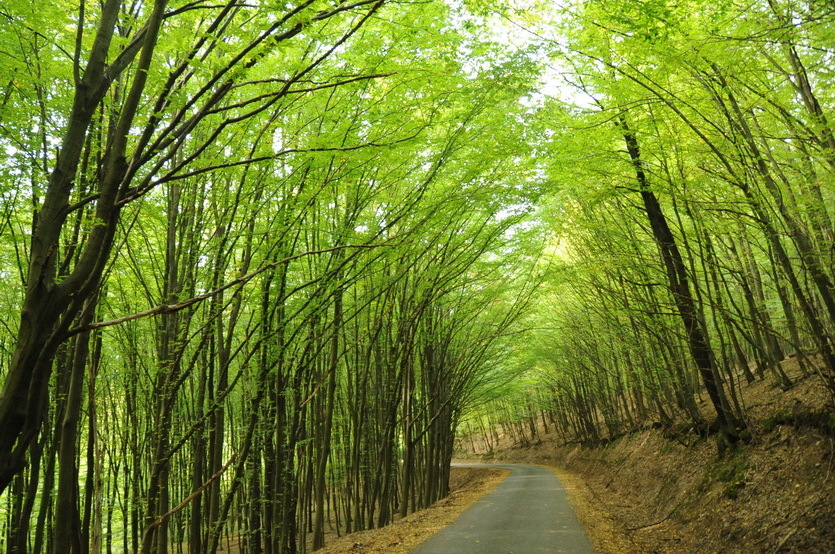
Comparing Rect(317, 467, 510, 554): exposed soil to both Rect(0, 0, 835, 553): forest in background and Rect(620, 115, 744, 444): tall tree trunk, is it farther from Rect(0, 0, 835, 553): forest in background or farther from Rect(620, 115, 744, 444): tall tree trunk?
Rect(620, 115, 744, 444): tall tree trunk

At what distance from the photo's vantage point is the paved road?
23.5ft

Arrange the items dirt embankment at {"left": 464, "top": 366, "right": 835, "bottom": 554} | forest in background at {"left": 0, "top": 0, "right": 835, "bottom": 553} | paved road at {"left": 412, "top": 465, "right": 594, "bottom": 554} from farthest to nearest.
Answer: paved road at {"left": 412, "top": 465, "right": 594, "bottom": 554}, dirt embankment at {"left": 464, "top": 366, "right": 835, "bottom": 554}, forest in background at {"left": 0, "top": 0, "right": 835, "bottom": 553}

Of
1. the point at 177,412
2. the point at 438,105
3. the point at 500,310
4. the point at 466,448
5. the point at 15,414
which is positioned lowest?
the point at 466,448

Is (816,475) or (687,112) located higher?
(687,112)

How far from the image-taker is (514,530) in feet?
28.1

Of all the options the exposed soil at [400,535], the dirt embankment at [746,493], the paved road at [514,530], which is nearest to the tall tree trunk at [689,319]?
the dirt embankment at [746,493]

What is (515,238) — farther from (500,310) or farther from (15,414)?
(15,414)

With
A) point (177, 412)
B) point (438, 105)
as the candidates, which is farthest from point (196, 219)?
point (177, 412)

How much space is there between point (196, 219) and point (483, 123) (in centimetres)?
441

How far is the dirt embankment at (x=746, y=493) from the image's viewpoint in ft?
17.0

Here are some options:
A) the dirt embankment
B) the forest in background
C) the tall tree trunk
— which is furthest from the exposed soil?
the tall tree trunk

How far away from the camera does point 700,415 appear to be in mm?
10102

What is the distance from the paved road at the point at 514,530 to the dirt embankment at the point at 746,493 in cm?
42

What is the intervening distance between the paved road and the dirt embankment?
0.42m
